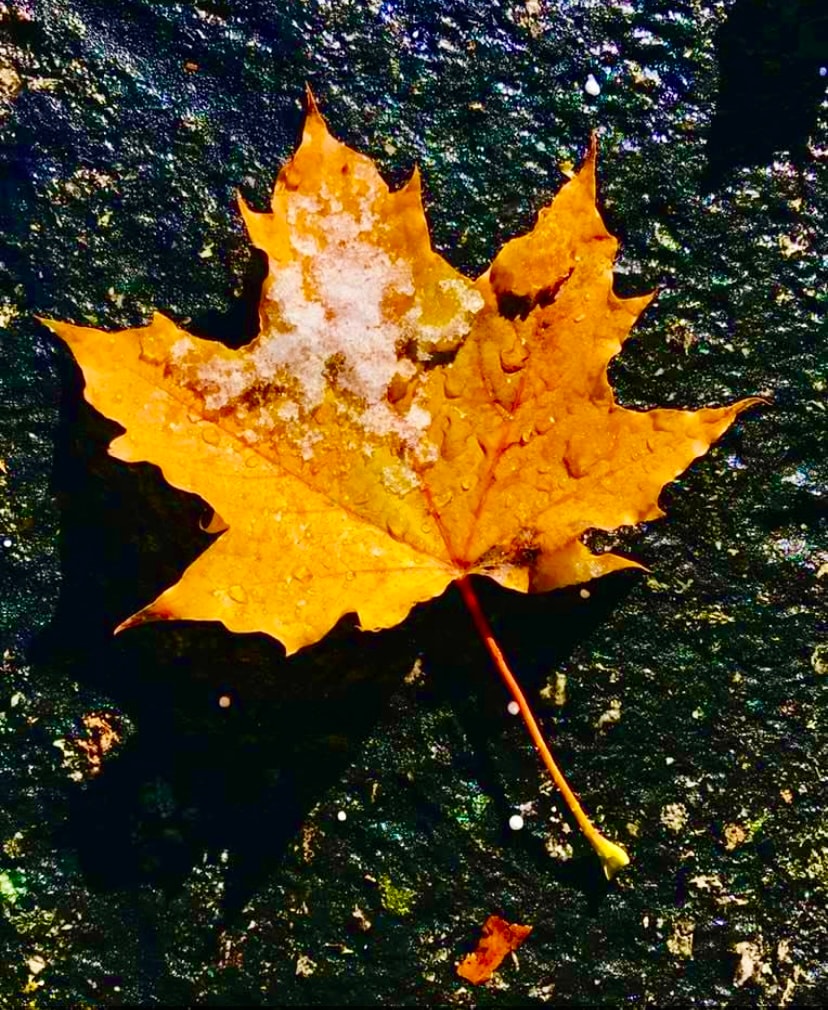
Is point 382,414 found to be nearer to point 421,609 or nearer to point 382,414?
point 382,414

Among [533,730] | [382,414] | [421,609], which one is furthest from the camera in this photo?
[421,609]

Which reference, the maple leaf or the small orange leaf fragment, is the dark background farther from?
the maple leaf

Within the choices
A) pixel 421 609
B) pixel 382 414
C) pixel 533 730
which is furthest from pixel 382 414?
pixel 533 730

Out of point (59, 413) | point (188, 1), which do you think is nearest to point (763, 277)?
point (188, 1)

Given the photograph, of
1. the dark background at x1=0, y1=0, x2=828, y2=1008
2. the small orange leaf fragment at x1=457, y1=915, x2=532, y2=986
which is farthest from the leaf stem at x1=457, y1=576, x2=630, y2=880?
the small orange leaf fragment at x1=457, y1=915, x2=532, y2=986

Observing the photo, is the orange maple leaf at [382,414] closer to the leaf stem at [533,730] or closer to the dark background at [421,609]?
the leaf stem at [533,730]

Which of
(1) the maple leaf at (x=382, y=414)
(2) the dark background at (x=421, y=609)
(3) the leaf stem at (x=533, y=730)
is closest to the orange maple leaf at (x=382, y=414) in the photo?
(1) the maple leaf at (x=382, y=414)
